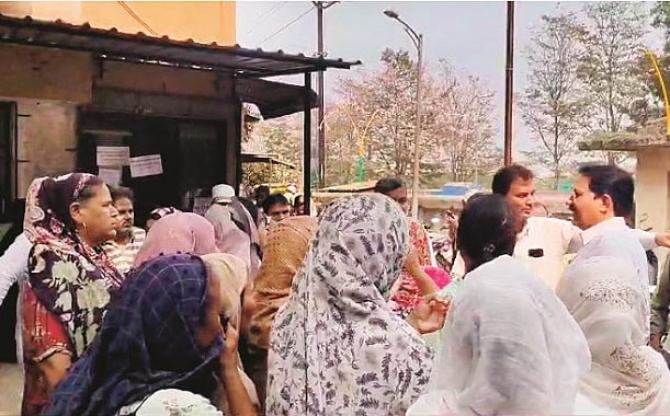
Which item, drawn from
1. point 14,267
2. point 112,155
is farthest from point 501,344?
point 112,155

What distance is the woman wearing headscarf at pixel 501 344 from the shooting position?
6.18 ft

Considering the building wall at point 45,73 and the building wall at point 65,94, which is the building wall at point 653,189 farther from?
the building wall at point 45,73

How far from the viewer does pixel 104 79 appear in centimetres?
658

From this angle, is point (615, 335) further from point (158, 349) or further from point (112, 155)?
point (112, 155)

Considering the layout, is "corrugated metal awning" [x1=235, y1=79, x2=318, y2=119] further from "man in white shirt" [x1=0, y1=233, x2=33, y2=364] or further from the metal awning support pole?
"man in white shirt" [x1=0, y1=233, x2=33, y2=364]

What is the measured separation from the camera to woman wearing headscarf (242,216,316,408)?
2.63 metres

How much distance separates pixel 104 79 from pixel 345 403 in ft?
16.3

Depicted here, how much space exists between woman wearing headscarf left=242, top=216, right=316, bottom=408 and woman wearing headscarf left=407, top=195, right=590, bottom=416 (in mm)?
645

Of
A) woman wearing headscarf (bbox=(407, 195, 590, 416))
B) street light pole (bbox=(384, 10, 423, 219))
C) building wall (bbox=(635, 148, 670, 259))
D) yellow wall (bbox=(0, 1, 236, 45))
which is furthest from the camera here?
street light pole (bbox=(384, 10, 423, 219))

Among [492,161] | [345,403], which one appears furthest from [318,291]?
[492,161]

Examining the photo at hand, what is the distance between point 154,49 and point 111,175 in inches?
52.2

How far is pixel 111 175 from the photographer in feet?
22.1

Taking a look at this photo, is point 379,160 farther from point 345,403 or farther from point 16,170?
point 345,403

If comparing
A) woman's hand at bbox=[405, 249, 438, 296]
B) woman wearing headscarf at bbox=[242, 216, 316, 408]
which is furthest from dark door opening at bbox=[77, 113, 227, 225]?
woman wearing headscarf at bbox=[242, 216, 316, 408]
